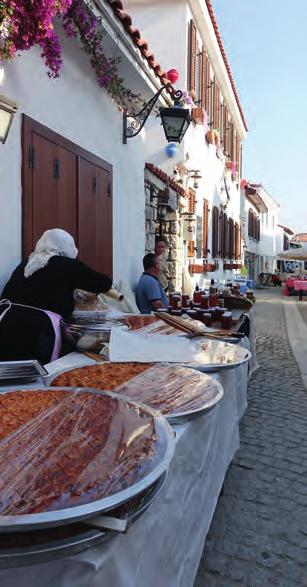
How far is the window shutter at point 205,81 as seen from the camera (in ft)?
33.7

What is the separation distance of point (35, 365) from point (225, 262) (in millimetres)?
13319

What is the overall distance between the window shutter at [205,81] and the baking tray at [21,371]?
938 centimetres

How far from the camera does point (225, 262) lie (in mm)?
14984

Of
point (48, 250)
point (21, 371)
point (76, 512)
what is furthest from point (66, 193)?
point (76, 512)

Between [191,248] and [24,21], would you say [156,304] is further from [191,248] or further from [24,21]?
[191,248]

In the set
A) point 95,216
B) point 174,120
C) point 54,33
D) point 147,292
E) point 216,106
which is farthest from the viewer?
point 216,106

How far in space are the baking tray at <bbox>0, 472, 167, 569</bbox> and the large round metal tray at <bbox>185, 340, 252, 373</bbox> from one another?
128cm

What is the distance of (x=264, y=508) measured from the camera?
269 cm

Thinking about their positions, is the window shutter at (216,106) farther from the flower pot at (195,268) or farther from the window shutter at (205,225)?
the flower pot at (195,268)

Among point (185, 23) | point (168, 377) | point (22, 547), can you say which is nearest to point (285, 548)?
point (168, 377)

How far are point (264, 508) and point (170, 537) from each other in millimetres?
1594

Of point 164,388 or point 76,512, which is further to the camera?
point 164,388

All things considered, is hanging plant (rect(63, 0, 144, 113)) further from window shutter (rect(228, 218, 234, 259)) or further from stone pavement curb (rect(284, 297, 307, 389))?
window shutter (rect(228, 218, 234, 259))

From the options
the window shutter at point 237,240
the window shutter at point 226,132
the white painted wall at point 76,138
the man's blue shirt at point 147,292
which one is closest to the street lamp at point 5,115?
the white painted wall at point 76,138
